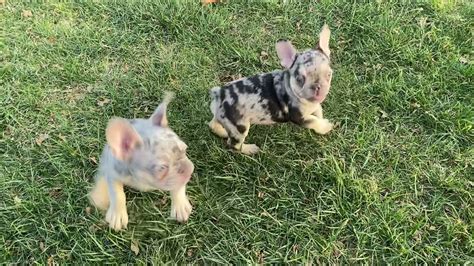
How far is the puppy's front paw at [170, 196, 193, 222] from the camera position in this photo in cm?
450

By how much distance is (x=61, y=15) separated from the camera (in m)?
6.50

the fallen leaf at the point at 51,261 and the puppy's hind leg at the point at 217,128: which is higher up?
the puppy's hind leg at the point at 217,128

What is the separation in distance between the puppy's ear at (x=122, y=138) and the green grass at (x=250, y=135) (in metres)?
1.02

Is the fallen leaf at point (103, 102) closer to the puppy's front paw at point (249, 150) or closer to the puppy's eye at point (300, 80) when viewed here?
the puppy's front paw at point (249, 150)

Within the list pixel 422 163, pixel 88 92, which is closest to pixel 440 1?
pixel 422 163

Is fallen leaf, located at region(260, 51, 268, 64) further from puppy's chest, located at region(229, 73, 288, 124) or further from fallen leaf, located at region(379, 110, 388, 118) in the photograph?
fallen leaf, located at region(379, 110, 388, 118)

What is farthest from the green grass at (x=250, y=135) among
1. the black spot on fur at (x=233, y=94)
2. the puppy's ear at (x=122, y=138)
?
the puppy's ear at (x=122, y=138)

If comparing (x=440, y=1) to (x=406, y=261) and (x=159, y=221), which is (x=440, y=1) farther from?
(x=159, y=221)

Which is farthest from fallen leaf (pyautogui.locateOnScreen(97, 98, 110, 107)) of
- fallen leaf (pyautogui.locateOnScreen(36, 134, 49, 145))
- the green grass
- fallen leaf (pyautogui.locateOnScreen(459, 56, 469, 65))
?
fallen leaf (pyautogui.locateOnScreen(459, 56, 469, 65))

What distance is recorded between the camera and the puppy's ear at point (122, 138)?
3.64m

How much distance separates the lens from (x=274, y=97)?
4.66m

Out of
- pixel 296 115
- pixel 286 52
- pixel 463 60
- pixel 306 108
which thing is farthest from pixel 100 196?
pixel 463 60

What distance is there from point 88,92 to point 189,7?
5.81ft

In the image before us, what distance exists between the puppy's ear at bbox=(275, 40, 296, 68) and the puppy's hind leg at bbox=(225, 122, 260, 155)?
704 mm
